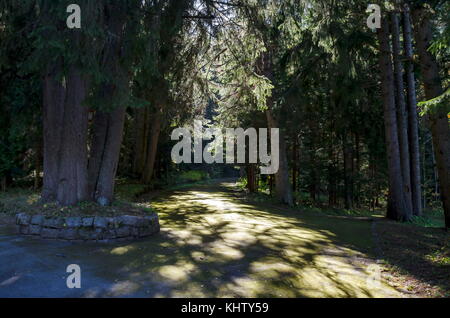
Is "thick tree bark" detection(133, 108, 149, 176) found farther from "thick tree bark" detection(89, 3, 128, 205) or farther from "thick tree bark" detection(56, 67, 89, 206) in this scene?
"thick tree bark" detection(56, 67, 89, 206)

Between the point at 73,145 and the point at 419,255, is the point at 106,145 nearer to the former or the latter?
the point at 73,145

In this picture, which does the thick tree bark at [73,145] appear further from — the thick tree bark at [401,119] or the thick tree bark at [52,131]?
the thick tree bark at [401,119]

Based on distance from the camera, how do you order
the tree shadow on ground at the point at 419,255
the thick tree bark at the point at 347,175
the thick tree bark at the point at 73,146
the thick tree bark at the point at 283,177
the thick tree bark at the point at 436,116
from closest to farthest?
1. the tree shadow on ground at the point at 419,255
2. the thick tree bark at the point at 73,146
3. the thick tree bark at the point at 436,116
4. the thick tree bark at the point at 283,177
5. the thick tree bark at the point at 347,175

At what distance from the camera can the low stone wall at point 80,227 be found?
675 centimetres

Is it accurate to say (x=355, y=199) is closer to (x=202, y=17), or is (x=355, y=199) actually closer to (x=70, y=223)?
(x=202, y=17)

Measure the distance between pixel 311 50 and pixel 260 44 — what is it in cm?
151

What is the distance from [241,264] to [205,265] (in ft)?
1.89

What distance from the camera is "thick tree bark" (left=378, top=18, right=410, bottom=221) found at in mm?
10836

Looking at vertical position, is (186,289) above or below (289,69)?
below

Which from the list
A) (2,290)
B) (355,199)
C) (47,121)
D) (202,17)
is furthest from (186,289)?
(355,199)

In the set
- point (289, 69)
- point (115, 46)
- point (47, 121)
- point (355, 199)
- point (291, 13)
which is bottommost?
point (355, 199)

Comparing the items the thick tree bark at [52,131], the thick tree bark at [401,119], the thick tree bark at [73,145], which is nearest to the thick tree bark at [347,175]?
the thick tree bark at [401,119]

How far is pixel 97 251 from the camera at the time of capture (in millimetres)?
6066

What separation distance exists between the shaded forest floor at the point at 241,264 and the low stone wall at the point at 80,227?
312mm
